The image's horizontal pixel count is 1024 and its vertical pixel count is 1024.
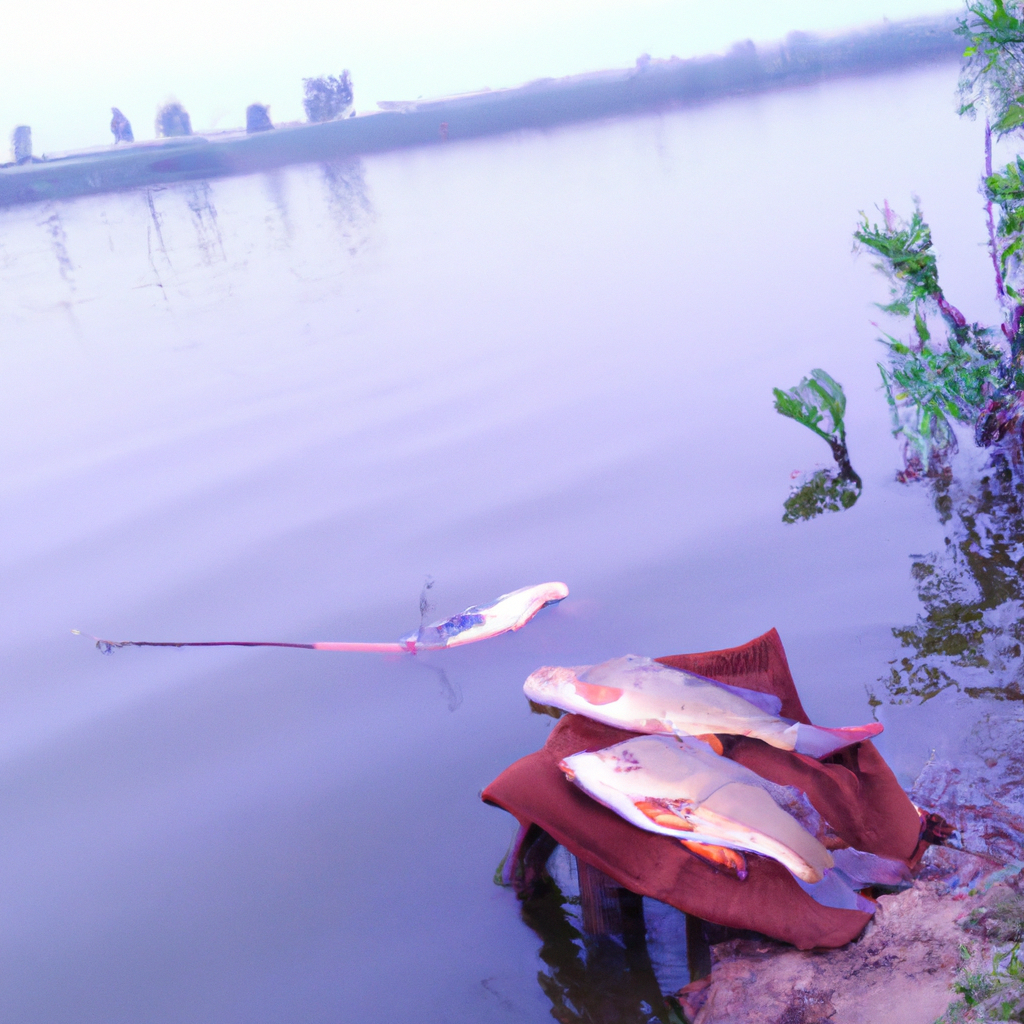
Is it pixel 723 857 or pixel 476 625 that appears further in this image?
pixel 476 625

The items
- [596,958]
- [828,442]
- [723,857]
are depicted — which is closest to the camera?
[723,857]

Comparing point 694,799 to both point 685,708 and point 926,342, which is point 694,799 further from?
point 926,342

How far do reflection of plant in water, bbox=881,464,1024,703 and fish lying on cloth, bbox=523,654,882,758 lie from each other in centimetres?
50

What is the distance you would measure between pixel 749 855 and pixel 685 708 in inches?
13.2

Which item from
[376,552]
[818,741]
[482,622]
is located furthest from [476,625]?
[818,741]

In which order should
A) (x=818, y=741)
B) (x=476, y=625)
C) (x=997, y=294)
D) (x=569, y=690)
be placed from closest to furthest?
(x=818, y=741), (x=569, y=690), (x=476, y=625), (x=997, y=294)

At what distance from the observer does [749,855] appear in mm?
1283

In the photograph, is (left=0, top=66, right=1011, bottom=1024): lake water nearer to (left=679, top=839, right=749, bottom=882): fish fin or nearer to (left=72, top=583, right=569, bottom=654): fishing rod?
(left=72, top=583, right=569, bottom=654): fishing rod

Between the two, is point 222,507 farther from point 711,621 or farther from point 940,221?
point 940,221

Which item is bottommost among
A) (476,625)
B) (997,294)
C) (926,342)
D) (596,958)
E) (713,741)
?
(596,958)

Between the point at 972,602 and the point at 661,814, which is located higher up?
the point at 661,814

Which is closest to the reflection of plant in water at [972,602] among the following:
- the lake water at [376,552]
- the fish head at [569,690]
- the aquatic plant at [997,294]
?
the lake water at [376,552]

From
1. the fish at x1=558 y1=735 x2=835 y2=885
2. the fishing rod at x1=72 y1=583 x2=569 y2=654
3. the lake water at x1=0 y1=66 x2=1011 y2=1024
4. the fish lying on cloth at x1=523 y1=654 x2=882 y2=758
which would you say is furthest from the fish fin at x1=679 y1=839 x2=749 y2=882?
the fishing rod at x1=72 y1=583 x2=569 y2=654

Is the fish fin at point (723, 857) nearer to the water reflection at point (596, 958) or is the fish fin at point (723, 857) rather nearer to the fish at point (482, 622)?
the water reflection at point (596, 958)
